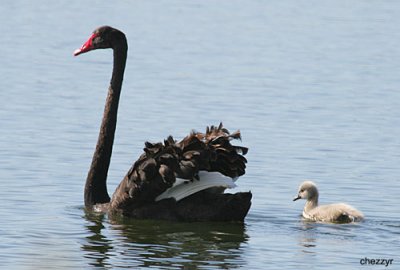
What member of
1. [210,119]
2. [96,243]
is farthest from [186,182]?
[210,119]

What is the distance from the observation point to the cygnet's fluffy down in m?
10.3

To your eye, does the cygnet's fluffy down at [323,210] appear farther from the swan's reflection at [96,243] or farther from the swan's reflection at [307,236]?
the swan's reflection at [96,243]

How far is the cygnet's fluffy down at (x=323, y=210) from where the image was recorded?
10.3 metres

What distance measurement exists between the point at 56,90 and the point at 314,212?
22.3 feet

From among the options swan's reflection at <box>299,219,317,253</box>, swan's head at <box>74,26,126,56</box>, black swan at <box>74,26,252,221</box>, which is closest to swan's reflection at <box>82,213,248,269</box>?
black swan at <box>74,26,252,221</box>

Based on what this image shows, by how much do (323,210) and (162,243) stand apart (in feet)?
5.69

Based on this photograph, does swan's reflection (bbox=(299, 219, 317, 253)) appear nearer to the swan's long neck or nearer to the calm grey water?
the calm grey water

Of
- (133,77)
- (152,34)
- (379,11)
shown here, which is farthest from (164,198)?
(379,11)

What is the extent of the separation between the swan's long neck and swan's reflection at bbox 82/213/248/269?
1.05 feet

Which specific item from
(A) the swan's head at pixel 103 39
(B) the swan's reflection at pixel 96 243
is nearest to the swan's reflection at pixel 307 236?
(B) the swan's reflection at pixel 96 243

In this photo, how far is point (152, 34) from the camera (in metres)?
23.3

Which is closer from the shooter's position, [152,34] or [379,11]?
[152,34]

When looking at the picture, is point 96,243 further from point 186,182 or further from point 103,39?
point 103,39

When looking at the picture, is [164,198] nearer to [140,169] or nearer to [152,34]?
[140,169]
